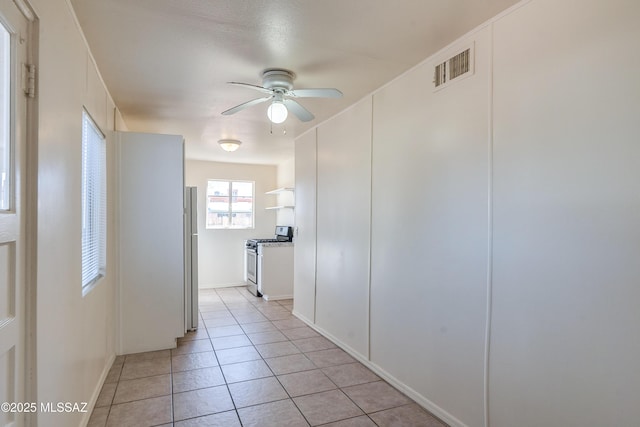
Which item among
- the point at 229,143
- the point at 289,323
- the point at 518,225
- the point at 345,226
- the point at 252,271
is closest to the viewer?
the point at 518,225

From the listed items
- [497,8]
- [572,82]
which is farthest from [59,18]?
[572,82]

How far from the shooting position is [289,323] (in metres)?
4.67

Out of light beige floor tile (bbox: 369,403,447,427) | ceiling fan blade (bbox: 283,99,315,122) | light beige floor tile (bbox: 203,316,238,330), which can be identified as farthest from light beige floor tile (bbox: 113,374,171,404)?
ceiling fan blade (bbox: 283,99,315,122)

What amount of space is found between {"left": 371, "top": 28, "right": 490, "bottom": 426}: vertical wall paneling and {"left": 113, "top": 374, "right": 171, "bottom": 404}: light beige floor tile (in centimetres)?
176

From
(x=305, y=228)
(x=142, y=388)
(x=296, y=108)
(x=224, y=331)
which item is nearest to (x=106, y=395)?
(x=142, y=388)

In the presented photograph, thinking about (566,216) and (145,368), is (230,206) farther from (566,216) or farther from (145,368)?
(566,216)

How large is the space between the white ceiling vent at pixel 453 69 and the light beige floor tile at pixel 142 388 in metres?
3.04

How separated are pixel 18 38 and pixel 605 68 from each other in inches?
93.0

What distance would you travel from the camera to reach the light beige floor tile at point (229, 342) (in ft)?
12.5

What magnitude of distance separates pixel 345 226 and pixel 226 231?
3.99 metres

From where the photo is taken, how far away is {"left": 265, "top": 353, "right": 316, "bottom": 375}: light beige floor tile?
323 centimetres

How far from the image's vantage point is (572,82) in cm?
170

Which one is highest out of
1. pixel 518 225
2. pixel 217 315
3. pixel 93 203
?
pixel 93 203

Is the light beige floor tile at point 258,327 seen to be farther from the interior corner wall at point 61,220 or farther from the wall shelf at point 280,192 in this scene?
the wall shelf at point 280,192
